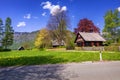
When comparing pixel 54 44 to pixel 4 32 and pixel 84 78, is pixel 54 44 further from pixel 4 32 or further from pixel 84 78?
pixel 84 78

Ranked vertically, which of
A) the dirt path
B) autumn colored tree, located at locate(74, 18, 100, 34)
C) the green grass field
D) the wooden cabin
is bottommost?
the dirt path

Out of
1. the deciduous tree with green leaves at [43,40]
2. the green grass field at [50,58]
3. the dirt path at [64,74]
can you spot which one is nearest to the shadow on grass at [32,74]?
the dirt path at [64,74]

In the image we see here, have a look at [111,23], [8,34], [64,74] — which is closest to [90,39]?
[111,23]

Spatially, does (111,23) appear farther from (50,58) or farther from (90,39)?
(50,58)

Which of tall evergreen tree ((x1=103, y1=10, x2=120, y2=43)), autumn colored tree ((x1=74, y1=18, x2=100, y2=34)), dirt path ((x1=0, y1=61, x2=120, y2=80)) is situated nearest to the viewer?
dirt path ((x1=0, y1=61, x2=120, y2=80))

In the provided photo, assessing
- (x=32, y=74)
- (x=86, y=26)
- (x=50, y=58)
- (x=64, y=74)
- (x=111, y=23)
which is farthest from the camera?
(x=86, y=26)

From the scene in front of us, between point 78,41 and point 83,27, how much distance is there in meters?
21.0

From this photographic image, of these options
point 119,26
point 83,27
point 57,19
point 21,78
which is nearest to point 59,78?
point 21,78

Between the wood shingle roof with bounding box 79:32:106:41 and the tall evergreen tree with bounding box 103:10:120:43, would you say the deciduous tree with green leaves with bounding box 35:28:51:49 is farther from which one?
the tall evergreen tree with bounding box 103:10:120:43

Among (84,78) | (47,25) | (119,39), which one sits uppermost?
(47,25)

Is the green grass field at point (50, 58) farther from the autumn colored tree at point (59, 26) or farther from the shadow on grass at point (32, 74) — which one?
the autumn colored tree at point (59, 26)

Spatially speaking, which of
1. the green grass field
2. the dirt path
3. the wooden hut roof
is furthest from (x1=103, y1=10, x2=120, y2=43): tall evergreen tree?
the dirt path

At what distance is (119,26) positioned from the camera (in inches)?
2726

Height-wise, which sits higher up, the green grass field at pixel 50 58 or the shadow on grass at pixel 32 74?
the green grass field at pixel 50 58
